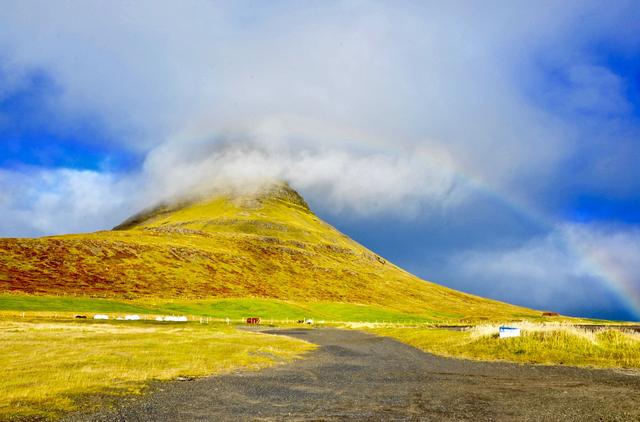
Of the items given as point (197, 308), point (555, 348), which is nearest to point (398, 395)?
point (555, 348)

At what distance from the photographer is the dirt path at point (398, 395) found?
18875 millimetres

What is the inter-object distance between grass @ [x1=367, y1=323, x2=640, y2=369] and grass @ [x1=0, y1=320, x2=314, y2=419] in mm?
16719

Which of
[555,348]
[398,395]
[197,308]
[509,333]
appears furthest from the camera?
[197,308]

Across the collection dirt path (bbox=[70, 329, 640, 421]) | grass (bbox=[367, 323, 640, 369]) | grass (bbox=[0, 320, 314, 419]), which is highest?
grass (bbox=[367, 323, 640, 369])

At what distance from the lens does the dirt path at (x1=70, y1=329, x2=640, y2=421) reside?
743 inches

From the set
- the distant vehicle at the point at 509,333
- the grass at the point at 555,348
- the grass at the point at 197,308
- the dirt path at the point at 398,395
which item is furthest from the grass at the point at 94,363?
the grass at the point at 197,308

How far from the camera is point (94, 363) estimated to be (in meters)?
32.8

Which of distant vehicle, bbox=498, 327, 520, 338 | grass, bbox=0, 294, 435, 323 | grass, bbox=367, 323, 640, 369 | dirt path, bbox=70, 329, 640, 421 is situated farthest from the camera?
grass, bbox=0, 294, 435, 323

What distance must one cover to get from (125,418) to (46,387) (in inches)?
314

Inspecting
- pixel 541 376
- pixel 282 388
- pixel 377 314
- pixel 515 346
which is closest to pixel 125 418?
pixel 282 388

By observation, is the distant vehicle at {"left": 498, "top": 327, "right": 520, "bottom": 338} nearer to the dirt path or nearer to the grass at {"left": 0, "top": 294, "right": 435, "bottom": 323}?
the dirt path

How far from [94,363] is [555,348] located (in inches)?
1441

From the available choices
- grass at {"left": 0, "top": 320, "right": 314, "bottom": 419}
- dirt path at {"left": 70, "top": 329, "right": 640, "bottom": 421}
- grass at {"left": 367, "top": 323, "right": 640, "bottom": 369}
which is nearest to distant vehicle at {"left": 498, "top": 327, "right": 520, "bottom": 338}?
grass at {"left": 367, "top": 323, "right": 640, "bottom": 369}

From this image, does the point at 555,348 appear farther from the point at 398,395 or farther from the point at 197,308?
the point at 197,308
